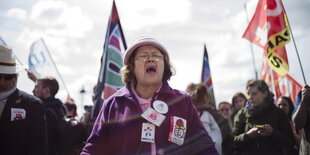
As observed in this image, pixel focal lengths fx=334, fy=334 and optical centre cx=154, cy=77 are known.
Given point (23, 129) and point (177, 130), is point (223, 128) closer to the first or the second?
point (177, 130)

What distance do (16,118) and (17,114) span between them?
32 mm

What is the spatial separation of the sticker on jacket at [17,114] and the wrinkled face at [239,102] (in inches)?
224

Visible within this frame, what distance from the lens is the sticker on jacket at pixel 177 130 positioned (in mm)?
2242

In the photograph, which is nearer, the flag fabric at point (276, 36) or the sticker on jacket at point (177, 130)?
the sticker on jacket at point (177, 130)

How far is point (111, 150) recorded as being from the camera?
7.45 ft

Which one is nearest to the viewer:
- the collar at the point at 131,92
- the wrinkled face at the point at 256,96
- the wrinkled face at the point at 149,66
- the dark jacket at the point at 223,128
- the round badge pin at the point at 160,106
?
the round badge pin at the point at 160,106

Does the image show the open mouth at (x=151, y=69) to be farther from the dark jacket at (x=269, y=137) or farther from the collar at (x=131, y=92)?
the dark jacket at (x=269, y=137)

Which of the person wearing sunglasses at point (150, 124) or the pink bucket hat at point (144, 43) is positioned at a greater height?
the pink bucket hat at point (144, 43)

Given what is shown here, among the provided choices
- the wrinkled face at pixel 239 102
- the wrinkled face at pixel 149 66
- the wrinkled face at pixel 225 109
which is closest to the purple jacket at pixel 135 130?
the wrinkled face at pixel 149 66

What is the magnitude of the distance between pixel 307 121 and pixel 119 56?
3297 mm

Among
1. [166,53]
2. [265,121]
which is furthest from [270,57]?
[166,53]

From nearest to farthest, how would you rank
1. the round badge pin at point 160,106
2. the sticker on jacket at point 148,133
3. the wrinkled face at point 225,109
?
the sticker on jacket at point 148,133 < the round badge pin at point 160,106 < the wrinkled face at point 225,109

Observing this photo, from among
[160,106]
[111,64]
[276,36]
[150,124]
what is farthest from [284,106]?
[150,124]

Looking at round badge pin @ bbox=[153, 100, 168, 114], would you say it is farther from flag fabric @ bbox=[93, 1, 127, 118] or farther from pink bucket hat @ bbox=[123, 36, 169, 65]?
flag fabric @ bbox=[93, 1, 127, 118]
